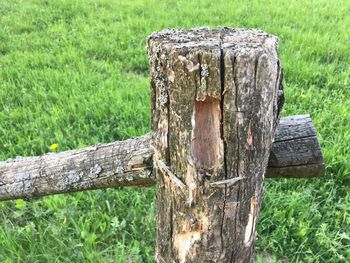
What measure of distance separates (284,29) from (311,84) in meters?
1.27

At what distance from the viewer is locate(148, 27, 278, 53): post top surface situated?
1.05 meters

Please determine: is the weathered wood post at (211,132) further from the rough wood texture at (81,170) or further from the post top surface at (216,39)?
the rough wood texture at (81,170)

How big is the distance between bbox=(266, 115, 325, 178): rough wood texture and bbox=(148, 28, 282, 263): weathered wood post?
0.18 meters

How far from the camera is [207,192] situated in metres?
A: 1.20

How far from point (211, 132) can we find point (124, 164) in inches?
18.0

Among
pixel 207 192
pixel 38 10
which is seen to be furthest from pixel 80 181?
pixel 38 10

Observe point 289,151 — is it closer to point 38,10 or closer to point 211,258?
point 211,258

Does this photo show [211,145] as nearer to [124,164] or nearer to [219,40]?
[219,40]

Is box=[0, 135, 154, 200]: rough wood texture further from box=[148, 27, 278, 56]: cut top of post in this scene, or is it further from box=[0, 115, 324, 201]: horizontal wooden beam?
box=[148, 27, 278, 56]: cut top of post

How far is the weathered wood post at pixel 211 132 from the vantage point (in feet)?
3.42

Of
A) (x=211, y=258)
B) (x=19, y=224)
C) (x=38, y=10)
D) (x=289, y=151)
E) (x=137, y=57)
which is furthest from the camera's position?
(x=38, y=10)

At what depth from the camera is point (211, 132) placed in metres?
1.12

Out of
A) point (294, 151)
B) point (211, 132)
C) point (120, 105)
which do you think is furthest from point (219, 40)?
point (120, 105)

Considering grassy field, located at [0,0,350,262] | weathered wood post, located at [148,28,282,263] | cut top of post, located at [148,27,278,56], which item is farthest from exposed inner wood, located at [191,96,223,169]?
grassy field, located at [0,0,350,262]
